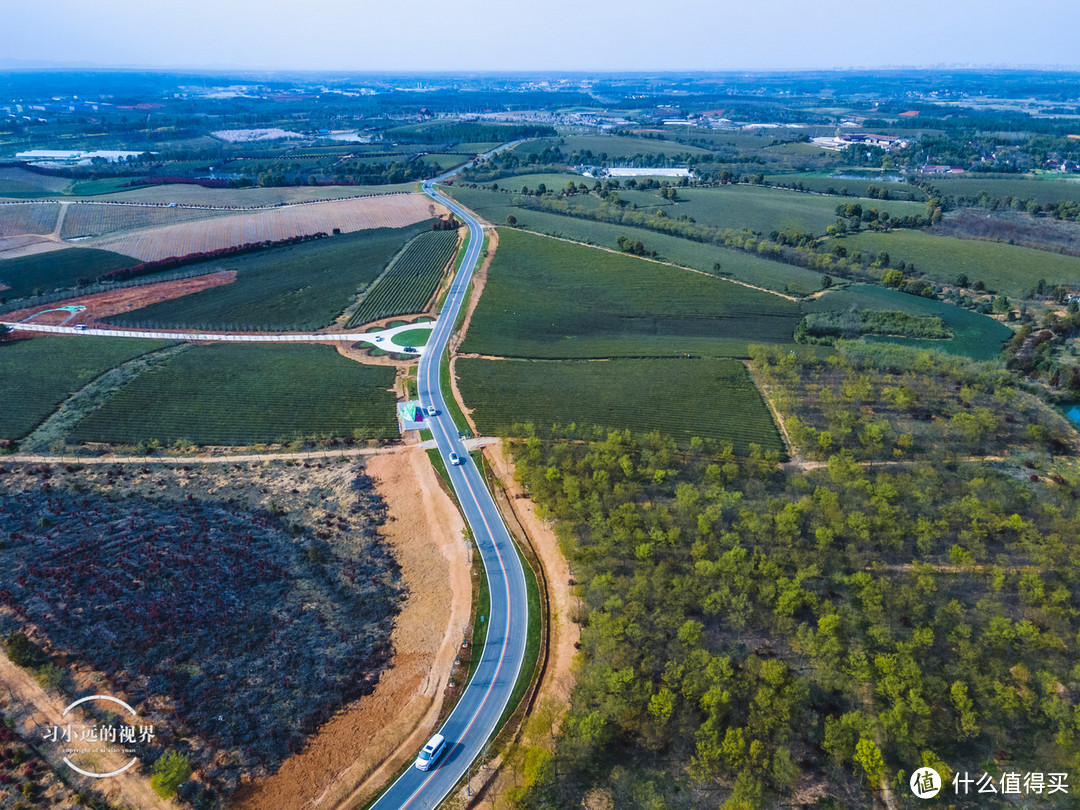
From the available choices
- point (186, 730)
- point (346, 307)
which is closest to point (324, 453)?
point (186, 730)

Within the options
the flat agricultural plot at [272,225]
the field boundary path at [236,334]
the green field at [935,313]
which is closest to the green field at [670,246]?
the green field at [935,313]

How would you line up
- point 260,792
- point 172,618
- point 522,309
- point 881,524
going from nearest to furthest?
point 260,792 < point 172,618 < point 881,524 < point 522,309

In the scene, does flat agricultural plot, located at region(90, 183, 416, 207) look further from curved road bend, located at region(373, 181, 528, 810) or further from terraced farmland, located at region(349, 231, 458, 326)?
curved road bend, located at region(373, 181, 528, 810)

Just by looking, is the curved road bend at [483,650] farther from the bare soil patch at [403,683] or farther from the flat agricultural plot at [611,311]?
the flat agricultural plot at [611,311]

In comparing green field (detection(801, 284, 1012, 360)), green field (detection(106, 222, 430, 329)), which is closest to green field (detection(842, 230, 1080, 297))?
green field (detection(801, 284, 1012, 360))

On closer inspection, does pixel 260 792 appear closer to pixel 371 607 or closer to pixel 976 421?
pixel 371 607

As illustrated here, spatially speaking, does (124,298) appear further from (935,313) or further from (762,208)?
(762,208)

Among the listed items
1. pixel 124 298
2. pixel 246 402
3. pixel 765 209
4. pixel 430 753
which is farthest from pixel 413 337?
pixel 765 209
